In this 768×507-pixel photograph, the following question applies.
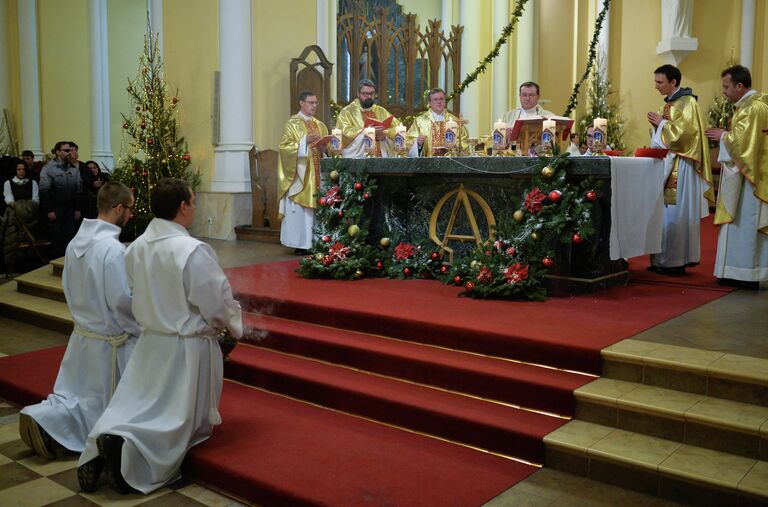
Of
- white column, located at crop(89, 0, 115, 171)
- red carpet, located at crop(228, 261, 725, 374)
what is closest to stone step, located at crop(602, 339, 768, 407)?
red carpet, located at crop(228, 261, 725, 374)

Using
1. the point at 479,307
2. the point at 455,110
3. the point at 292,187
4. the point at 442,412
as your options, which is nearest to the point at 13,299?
the point at 292,187

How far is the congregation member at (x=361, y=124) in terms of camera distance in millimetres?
8414

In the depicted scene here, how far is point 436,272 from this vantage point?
22.4 feet

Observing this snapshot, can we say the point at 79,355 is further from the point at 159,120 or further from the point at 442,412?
the point at 159,120

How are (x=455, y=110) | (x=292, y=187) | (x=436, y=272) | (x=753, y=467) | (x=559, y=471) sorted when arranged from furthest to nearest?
1. (x=455, y=110)
2. (x=292, y=187)
3. (x=436, y=272)
4. (x=559, y=471)
5. (x=753, y=467)

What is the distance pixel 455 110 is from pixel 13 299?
854 centimetres

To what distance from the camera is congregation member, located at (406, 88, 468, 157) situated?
712 centimetres

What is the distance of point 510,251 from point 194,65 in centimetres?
706

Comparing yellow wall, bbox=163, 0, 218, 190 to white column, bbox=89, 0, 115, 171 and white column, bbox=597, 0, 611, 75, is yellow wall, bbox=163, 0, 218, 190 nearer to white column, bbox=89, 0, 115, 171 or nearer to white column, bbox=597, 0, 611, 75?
white column, bbox=89, 0, 115, 171

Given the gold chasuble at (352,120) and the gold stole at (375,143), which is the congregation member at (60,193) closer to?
the gold chasuble at (352,120)

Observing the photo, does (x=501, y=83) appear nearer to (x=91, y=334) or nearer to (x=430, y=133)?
(x=430, y=133)

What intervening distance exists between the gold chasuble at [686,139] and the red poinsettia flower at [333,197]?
3053 millimetres

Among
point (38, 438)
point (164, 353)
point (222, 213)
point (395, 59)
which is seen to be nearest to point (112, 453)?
point (164, 353)

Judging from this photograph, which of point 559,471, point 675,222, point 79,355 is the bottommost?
point 559,471
